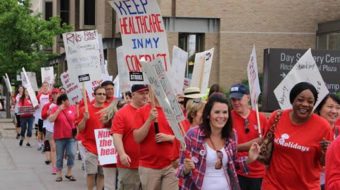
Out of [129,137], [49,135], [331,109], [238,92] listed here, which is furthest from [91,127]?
[49,135]

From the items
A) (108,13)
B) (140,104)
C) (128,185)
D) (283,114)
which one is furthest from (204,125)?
(108,13)

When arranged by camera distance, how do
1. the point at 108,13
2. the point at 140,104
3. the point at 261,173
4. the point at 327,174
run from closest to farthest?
the point at 327,174
the point at 261,173
the point at 140,104
the point at 108,13

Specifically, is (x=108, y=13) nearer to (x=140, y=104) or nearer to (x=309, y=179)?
(x=140, y=104)

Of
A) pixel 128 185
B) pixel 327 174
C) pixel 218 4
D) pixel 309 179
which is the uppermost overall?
pixel 218 4

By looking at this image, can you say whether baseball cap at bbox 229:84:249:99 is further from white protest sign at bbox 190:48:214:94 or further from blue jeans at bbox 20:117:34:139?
blue jeans at bbox 20:117:34:139

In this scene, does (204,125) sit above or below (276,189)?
above

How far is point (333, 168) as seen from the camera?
3271mm

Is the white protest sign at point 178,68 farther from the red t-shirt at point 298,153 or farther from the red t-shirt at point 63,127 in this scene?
the red t-shirt at point 298,153

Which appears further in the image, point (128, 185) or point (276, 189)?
point (128, 185)

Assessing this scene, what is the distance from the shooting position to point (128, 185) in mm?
7988

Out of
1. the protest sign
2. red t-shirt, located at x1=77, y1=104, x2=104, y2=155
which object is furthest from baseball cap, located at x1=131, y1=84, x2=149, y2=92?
the protest sign

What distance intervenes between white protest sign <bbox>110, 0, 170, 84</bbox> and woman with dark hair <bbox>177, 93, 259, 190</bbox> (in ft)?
6.04

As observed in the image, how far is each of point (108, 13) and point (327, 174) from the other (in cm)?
3397

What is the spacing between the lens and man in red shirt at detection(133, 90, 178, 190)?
7148mm
